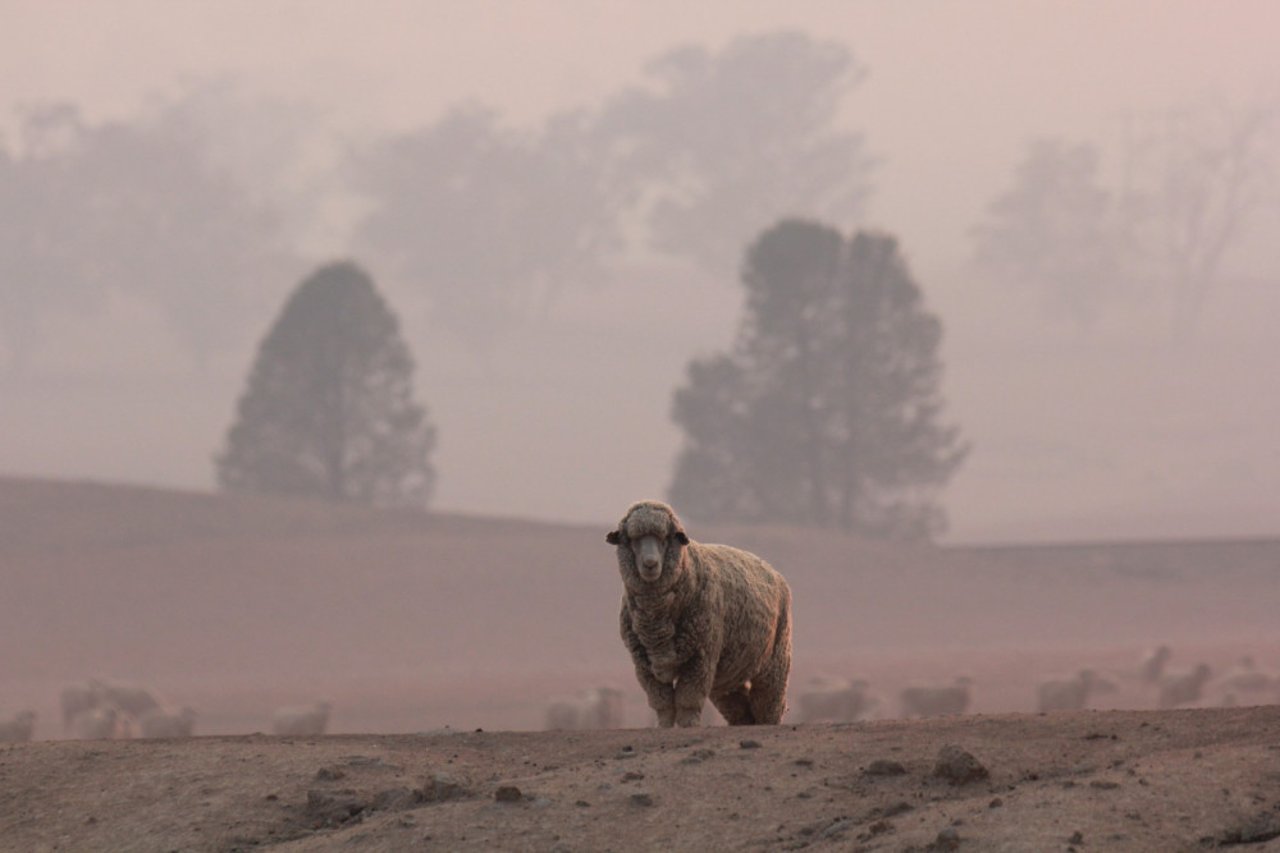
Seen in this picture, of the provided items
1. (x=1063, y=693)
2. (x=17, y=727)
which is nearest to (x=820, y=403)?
(x=1063, y=693)

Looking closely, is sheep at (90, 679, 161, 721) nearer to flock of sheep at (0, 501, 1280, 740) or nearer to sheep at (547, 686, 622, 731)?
sheep at (547, 686, 622, 731)

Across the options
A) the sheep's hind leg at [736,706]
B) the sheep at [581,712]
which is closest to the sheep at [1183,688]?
the sheep at [581,712]

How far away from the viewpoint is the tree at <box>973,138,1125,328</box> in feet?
326

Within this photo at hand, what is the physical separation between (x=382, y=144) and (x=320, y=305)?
5059cm

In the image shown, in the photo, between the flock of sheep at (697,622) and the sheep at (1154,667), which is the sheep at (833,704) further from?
the flock of sheep at (697,622)

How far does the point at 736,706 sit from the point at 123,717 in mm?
14438

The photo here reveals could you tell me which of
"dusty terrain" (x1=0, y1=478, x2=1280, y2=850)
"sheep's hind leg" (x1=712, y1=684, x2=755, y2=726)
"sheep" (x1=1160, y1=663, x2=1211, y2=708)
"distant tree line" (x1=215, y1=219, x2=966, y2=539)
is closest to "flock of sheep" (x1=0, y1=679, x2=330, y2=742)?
"dusty terrain" (x1=0, y1=478, x2=1280, y2=850)

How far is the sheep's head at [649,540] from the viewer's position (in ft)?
34.4

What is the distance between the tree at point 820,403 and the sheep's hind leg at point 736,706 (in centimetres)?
3917

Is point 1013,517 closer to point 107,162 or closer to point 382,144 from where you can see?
point 382,144

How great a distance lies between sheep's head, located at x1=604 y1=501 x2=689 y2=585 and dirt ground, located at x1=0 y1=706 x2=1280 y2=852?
2.99ft

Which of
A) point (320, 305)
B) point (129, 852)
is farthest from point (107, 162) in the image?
point (129, 852)

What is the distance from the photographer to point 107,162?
95.9 meters

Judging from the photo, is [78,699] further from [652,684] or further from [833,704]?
[652,684]
